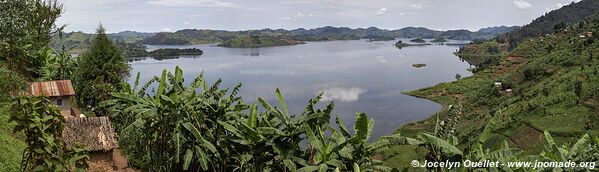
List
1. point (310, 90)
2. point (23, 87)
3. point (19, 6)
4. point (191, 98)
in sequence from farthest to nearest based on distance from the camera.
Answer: point (310, 90), point (19, 6), point (23, 87), point (191, 98)

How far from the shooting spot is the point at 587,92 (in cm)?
2861

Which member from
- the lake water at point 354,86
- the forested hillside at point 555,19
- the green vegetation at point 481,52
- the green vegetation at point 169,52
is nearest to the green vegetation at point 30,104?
the lake water at point 354,86

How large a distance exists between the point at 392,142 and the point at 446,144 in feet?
2.97

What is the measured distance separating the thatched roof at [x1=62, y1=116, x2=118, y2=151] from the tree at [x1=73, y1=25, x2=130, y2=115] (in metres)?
9.22

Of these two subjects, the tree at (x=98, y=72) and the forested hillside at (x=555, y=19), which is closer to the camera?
the tree at (x=98, y=72)

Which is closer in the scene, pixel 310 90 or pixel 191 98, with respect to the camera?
pixel 191 98

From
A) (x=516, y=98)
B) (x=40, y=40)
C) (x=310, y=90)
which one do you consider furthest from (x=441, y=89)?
(x=40, y=40)

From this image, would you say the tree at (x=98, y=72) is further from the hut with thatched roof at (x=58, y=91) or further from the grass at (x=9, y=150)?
the grass at (x=9, y=150)

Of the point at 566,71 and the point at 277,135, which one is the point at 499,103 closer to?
the point at 566,71

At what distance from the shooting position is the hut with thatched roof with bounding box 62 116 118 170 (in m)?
12.2

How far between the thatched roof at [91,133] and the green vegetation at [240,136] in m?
4.70

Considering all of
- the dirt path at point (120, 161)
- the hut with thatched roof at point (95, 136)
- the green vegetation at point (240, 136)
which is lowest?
the dirt path at point (120, 161)

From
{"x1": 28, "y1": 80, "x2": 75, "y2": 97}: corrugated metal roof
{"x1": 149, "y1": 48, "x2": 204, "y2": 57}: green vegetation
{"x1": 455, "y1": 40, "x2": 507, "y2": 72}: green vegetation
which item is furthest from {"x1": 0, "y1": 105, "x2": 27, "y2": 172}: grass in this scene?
{"x1": 149, "y1": 48, "x2": 204, "y2": 57}: green vegetation

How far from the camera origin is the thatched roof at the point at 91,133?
482 inches
